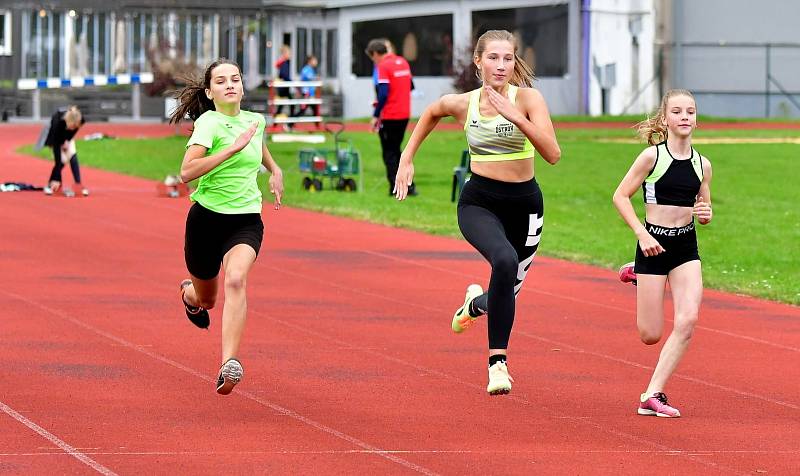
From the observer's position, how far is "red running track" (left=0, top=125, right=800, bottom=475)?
284 inches

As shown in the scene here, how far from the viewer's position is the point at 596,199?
2389 centimetres

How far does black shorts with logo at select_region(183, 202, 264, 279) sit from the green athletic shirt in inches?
1.7

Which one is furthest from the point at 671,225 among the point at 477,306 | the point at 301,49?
the point at 301,49

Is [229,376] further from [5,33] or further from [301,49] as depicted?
[301,49]

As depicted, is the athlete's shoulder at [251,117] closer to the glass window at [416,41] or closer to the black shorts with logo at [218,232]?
the black shorts with logo at [218,232]

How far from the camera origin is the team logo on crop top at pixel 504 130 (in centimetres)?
850

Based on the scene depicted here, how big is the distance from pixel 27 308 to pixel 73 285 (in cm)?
152

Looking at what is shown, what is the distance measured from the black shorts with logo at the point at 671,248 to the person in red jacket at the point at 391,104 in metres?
15.1

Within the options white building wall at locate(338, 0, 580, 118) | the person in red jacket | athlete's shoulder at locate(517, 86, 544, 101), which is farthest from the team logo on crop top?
white building wall at locate(338, 0, 580, 118)

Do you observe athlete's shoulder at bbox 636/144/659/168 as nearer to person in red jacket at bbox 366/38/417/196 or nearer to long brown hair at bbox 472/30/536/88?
long brown hair at bbox 472/30/536/88

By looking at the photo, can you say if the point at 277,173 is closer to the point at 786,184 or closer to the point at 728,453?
the point at 728,453

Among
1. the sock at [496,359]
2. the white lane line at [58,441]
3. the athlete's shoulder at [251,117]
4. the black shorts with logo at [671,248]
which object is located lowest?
the white lane line at [58,441]

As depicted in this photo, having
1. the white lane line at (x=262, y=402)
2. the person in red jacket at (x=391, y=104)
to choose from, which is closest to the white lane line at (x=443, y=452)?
the white lane line at (x=262, y=402)

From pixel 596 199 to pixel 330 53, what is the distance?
35384 mm
